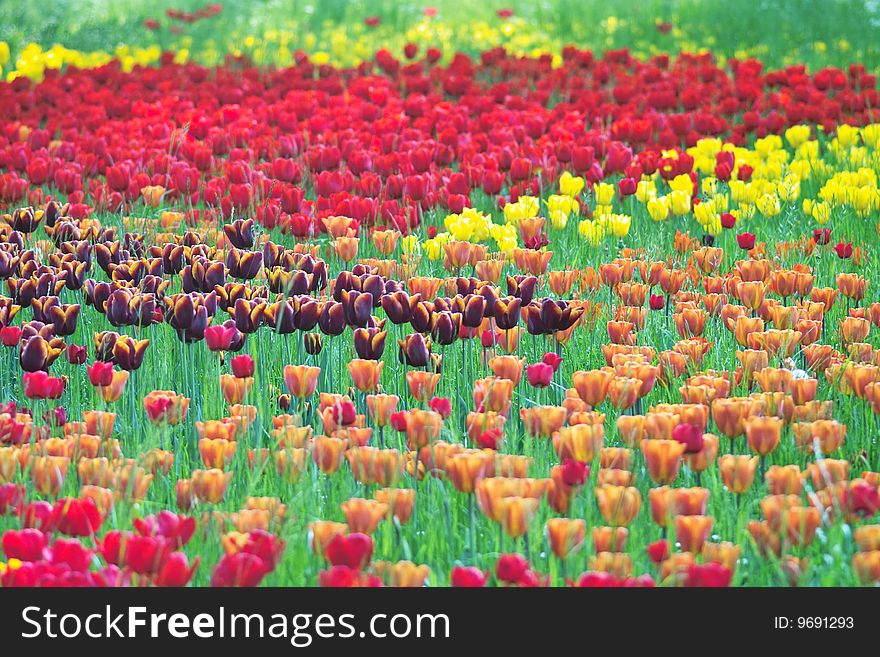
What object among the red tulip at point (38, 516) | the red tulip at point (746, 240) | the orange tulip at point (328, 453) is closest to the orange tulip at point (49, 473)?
the red tulip at point (38, 516)

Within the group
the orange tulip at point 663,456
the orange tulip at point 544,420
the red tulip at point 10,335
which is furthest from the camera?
the red tulip at point 10,335

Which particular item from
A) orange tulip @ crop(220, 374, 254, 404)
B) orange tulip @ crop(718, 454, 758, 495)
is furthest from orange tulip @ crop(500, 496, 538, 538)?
orange tulip @ crop(220, 374, 254, 404)

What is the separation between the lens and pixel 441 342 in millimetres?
3598

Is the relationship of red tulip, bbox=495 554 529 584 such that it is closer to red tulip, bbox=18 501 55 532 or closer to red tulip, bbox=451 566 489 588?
red tulip, bbox=451 566 489 588

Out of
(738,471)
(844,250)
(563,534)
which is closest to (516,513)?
(563,534)

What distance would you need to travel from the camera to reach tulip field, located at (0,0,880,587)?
2.51m

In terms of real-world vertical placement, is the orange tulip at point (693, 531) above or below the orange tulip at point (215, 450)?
below

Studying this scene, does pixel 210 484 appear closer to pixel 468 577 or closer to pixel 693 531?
pixel 468 577

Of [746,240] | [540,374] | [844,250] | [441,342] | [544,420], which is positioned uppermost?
[746,240]

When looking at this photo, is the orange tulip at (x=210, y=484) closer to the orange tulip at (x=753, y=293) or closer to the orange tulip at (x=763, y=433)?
the orange tulip at (x=763, y=433)

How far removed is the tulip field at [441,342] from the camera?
2.51m

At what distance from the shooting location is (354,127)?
7.67 metres

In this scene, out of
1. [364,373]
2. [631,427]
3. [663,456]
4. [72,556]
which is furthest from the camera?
[364,373]
